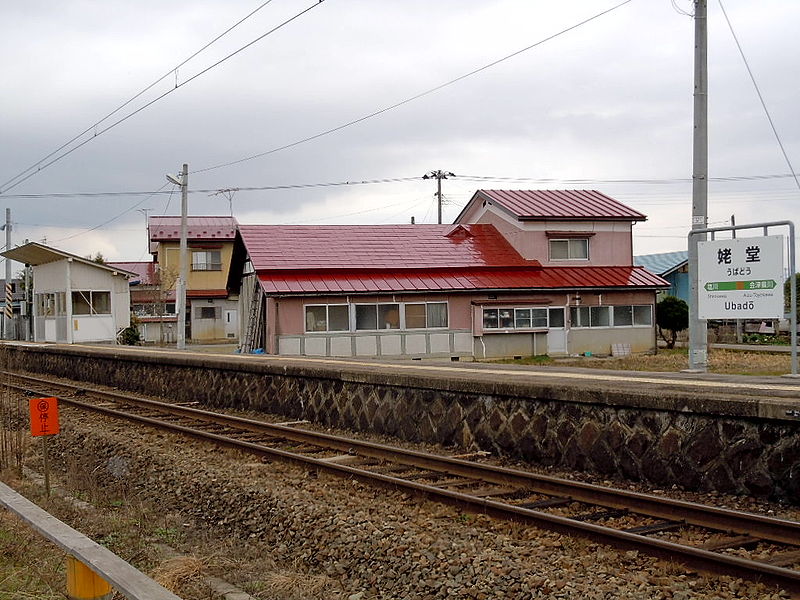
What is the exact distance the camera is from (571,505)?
7.61m

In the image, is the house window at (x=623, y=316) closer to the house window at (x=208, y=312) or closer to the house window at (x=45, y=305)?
the house window at (x=45, y=305)

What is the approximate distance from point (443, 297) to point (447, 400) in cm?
1865

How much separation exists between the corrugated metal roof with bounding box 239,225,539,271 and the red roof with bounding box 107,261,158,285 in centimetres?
2169

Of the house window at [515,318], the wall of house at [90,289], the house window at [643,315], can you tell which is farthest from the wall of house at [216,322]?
the house window at [643,315]

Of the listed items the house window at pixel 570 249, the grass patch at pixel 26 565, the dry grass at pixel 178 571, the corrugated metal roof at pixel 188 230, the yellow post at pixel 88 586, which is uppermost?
the corrugated metal roof at pixel 188 230

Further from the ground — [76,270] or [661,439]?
[76,270]

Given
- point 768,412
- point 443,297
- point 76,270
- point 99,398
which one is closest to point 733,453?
point 768,412

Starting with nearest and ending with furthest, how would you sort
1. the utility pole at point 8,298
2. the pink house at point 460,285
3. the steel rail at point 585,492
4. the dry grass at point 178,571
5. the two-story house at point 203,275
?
the dry grass at point 178,571
the steel rail at point 585,492
the pink house at point 460,285
the utility pole at point 8,298
the two-story house at point 203,275

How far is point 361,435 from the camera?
12.1 meters

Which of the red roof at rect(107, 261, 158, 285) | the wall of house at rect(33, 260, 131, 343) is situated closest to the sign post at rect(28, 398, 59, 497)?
the wall of house at rect(33, 260, 131, 343)

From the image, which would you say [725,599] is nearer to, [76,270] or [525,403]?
[525,403]

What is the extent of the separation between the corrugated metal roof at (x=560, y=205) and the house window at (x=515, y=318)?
3632mm

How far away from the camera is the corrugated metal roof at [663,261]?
4672 cm

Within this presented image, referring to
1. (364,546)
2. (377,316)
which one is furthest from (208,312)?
(364,546)
